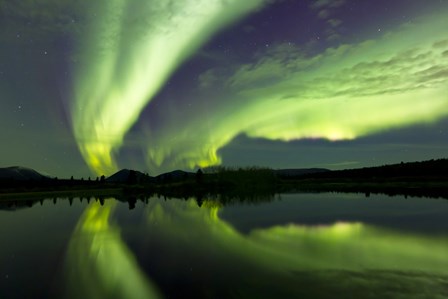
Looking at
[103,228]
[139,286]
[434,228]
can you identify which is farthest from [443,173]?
[139,286]

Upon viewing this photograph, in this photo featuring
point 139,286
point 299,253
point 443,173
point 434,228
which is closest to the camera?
point 139,286

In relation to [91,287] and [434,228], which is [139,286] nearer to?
[91,287]

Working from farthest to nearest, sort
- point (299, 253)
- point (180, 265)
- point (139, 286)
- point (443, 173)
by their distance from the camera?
point (443, 173) < point (299, 253) < point (180, 265) < point (139, 286)

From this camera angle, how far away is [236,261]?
61.2ft

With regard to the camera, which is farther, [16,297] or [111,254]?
[111,254]

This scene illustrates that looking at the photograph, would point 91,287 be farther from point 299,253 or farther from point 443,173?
point 443,173

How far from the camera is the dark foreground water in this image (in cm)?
1377

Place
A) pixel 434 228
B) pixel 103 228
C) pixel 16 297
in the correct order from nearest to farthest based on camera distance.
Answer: pixel 16 297
pixel 434 228
pixel 103 228

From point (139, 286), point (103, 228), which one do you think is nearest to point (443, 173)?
point (103, 228)

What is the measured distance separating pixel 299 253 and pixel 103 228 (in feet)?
71.0

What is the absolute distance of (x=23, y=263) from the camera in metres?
20.3

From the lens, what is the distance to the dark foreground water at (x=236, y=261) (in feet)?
45.2

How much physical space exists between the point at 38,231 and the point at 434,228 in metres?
36.8

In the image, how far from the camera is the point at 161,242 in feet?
83.9
